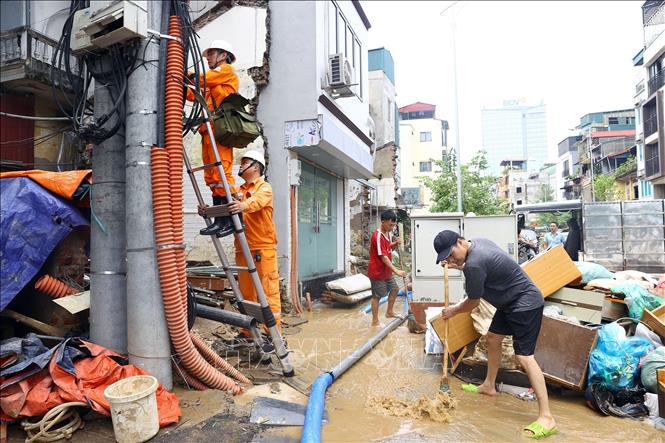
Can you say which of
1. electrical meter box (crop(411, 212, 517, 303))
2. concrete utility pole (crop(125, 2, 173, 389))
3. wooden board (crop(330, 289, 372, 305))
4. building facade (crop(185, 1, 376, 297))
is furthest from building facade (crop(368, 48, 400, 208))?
concrete utility pole (crop(125, 2, 173, 389))

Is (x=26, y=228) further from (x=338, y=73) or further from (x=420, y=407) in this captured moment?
(x=338, y=73)

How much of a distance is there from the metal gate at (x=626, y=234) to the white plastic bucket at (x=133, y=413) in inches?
473

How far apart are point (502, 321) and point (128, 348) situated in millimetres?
3327

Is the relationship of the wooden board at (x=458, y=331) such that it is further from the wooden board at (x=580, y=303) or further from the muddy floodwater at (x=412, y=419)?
the wooden board at (x=580, y=303)

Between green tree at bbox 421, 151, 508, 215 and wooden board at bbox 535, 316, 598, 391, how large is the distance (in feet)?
56.8

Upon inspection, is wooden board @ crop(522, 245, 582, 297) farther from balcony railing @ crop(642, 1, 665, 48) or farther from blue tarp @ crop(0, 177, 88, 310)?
balcony railing @ crop(642, 1, 665, 48)

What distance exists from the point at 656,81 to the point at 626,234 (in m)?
21.2

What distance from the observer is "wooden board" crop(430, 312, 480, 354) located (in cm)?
452

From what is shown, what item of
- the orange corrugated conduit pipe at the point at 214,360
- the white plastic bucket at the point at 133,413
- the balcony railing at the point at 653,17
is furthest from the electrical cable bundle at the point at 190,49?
the balcony railing at the point at 653,17

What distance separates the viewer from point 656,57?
24.9 meters

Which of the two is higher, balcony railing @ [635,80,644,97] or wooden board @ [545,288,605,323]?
balcony railing @ [635,80,644,97]

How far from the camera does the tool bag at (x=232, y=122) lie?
4.04 m

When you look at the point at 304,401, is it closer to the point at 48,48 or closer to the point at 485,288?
the point at 485,288

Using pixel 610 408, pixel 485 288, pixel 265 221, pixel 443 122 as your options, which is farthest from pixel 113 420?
pixel 443 122
